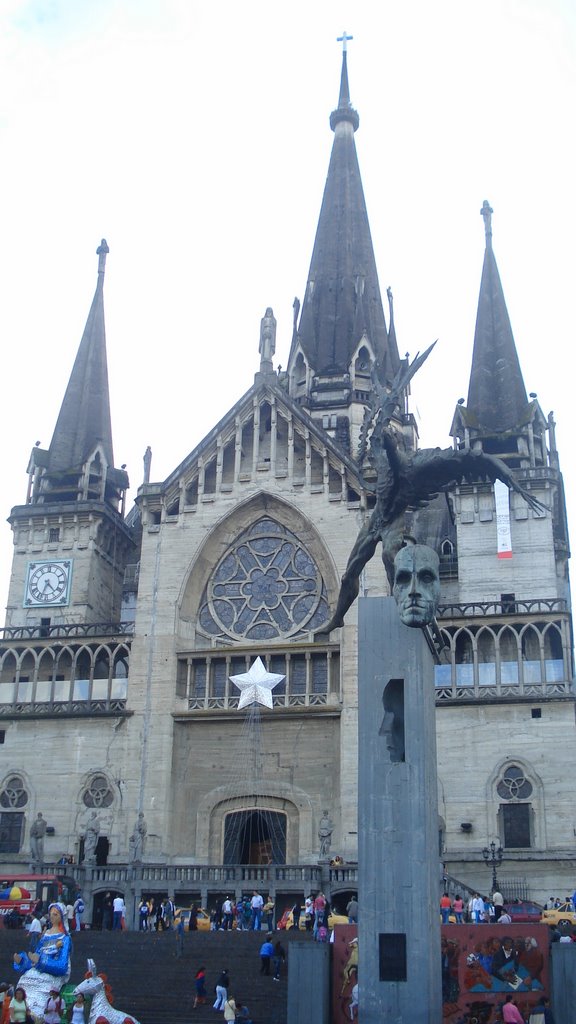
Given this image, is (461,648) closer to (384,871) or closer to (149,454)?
(149,454)

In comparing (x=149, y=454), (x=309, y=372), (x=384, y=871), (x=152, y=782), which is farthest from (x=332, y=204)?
(x=384, y=871)

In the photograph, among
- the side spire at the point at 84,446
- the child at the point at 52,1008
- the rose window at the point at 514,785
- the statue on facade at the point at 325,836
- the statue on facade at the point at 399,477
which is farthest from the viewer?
the side spire at the point at 84,446

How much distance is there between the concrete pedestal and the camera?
18172 mm

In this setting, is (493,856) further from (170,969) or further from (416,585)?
(416,585)

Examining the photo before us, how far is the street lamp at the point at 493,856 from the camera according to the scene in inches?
1455

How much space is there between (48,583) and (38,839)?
1092 centimetres

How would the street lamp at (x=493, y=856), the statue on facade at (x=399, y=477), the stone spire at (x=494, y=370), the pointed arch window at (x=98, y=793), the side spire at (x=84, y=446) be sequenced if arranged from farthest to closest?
the side spire at (x=84, y=446) → the stone spire at (x=494, y=370) → the pointed arch window at (x=98, y=793) → the street lamp at (x=493, y=856) → the statue on facade at (x=399, y=477)

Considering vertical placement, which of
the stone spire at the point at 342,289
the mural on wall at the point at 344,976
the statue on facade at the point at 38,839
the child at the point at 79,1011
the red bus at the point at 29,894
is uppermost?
the stone spire at the point at 342,289

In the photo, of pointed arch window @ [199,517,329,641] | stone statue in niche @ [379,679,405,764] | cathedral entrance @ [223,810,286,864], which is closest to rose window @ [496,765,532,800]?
cathedral entrance @ [223,810,286,864]

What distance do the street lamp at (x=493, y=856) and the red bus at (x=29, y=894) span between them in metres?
12.6

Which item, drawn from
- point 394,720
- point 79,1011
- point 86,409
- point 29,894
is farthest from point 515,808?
point 86,409

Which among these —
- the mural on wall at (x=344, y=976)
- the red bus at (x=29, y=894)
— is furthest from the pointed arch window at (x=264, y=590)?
the mural on wall at (x=344, y=976)

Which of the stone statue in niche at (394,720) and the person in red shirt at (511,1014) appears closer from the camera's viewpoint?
the stone statue in niche at (394,720)

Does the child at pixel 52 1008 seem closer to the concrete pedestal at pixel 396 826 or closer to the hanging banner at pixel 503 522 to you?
the concrete pedestal at pixel 396 826
